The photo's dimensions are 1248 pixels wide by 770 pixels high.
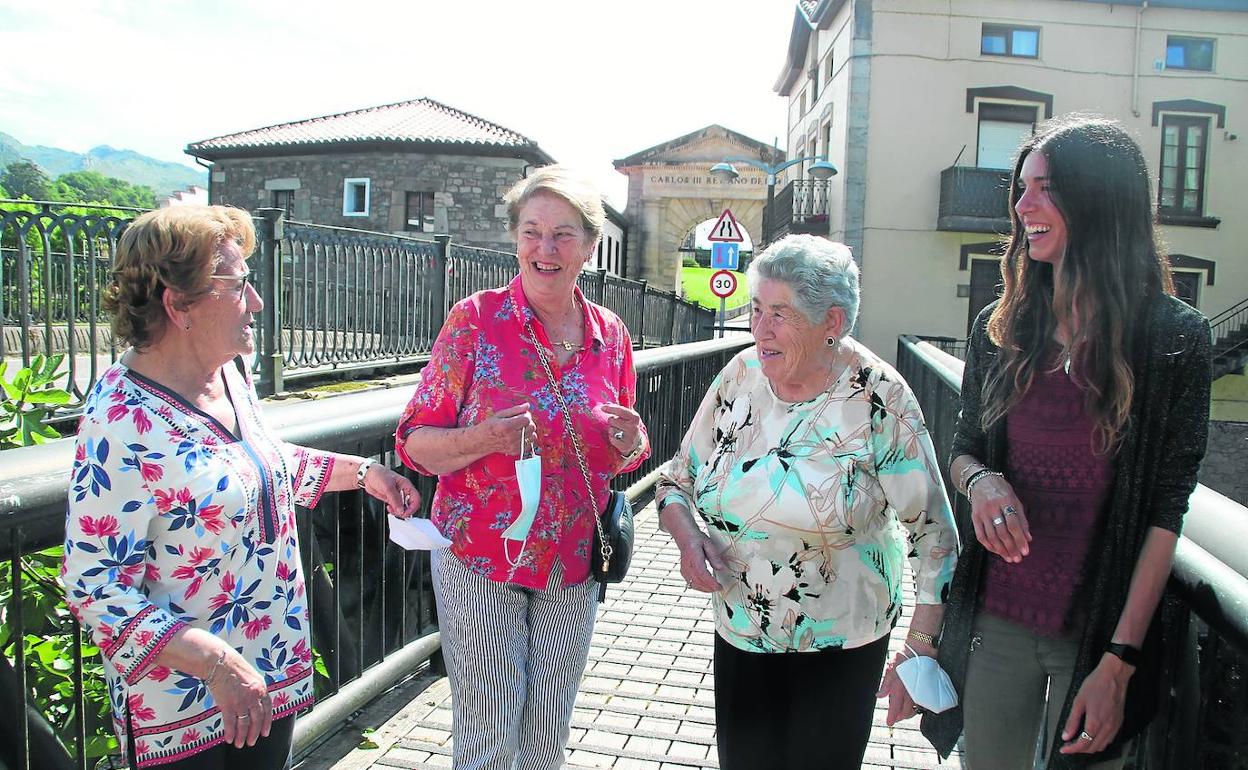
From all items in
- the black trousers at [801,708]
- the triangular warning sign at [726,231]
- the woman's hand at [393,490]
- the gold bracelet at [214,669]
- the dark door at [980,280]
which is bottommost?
the black trousers at [801,708]

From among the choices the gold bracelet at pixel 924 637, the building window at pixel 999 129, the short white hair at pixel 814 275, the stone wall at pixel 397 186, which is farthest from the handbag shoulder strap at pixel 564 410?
the stone wall at pixel 397 186

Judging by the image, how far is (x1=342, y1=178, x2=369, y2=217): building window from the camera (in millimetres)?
27156

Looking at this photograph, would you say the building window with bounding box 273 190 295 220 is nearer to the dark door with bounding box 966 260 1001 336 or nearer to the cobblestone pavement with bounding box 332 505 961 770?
the dark door with bounding box 966 260 1001 336

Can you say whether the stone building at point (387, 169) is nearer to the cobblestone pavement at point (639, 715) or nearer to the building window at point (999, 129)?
the building window at point (999, 129)

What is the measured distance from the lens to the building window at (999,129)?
2153 cm

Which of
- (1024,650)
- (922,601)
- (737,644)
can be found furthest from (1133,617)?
(737,644)

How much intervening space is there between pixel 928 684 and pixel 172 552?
1.62 meters

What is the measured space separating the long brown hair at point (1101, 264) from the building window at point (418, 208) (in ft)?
86.0

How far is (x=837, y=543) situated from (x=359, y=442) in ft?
5.34

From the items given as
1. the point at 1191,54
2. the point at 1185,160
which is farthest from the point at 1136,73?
the point at 1185,160

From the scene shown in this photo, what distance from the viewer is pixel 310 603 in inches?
116

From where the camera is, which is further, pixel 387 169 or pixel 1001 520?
pixel 387 169

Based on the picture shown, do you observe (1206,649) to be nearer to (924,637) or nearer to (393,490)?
(924,637)

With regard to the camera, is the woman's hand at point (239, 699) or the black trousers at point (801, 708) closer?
the woman's hand at point (239, 699)
